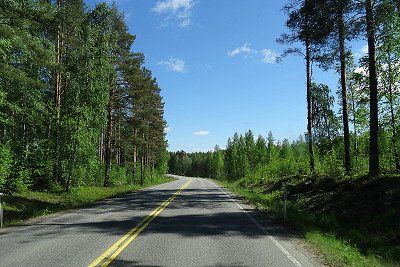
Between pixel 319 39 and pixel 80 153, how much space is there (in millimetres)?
18766

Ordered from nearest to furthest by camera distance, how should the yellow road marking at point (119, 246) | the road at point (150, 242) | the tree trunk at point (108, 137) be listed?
1. the yellow road marking at point (119, 246)
2. the road at point (150, 242)
3. the tree trunk at point (108, 137)

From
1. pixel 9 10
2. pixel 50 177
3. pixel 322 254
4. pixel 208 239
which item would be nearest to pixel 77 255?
pixel 208 239

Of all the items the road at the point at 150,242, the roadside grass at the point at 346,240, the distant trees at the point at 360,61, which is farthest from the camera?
the distant trees at the point at 360,61

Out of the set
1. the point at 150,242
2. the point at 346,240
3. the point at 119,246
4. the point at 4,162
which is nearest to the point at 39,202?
the point at 4,162

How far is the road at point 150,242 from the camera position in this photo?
7.82 meters

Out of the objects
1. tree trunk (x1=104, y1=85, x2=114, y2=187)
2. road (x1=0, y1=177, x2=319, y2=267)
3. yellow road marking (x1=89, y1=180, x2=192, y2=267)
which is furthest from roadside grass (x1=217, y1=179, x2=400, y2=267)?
tree trunk (x1=104, y1=85, x2=114, y2=187)

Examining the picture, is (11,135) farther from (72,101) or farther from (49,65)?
(49,65)

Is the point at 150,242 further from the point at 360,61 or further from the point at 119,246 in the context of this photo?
the point at 360,61

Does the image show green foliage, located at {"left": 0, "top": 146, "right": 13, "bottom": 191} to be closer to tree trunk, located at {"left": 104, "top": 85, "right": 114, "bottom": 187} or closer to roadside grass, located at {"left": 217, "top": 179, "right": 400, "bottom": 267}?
roadside grass, located at {"left": 217, "top": 179, "right": 400, "bottom": 267}

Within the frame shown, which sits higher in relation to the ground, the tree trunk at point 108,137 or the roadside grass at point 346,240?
the tree trunk at point 108,137

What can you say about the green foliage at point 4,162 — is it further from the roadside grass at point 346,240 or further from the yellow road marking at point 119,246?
the roadside grass at point 346,240

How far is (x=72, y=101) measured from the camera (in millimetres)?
26234

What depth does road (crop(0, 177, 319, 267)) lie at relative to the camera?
7820mm

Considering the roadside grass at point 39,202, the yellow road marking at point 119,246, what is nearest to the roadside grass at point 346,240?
the yellow road marking at point 119,246
